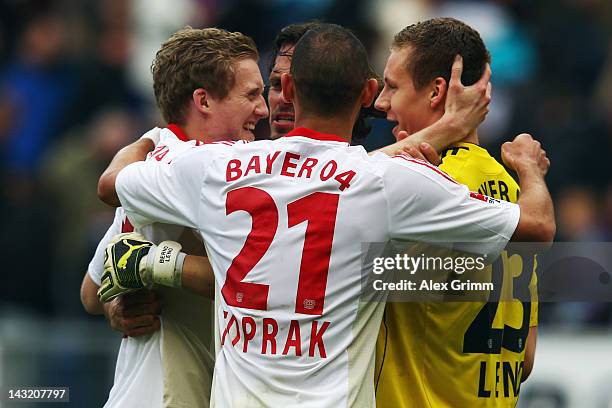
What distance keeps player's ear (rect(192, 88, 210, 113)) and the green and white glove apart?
2.32 feet

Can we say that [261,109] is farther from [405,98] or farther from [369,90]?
[369,90]

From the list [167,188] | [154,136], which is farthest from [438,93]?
[154,136]

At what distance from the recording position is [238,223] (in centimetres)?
534

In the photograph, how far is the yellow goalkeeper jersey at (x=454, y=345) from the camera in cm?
564

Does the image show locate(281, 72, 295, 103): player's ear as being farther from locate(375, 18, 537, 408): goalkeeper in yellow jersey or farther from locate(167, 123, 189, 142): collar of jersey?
locate(167, 123, 189, 142): collar of jersey

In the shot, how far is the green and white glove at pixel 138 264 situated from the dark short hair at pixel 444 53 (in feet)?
4.35

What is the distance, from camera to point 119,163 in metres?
6.12

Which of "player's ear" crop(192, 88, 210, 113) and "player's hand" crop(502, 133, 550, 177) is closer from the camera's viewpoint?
"player's hand" crop(502, 133, 550, 177)

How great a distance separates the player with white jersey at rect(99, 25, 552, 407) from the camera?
5227 millimetres

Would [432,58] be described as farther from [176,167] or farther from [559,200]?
[559,200]

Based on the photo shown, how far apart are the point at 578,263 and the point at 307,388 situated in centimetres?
241

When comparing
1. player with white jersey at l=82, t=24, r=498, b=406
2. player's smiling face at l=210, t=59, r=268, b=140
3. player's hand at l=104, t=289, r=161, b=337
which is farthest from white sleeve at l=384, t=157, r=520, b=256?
player's hand at l=104, t=289, r=161, b=337

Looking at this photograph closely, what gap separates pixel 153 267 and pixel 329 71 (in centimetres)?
114

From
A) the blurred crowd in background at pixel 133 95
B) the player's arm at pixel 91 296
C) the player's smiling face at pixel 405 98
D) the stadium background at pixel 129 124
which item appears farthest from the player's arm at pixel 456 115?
the blurred crowd in background at pixel 133 95
